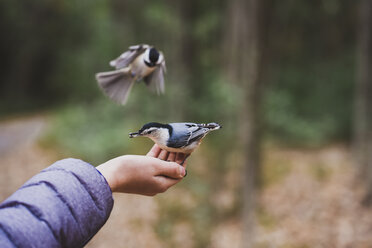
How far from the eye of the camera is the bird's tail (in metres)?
1.74

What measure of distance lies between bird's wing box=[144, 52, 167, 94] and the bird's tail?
10 centimetres

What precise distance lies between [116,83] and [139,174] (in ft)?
2.06

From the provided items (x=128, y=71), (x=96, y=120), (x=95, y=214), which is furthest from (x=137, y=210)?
(x=95, y=214)

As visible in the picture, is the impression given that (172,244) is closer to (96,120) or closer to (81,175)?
(81,175)

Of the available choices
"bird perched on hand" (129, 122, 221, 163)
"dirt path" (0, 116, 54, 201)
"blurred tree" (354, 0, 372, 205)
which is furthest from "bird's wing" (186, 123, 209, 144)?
"dirt path" (0, 116, 54, 201)

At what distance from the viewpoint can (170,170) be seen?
1.46 m

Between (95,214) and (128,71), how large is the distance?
0.91 m

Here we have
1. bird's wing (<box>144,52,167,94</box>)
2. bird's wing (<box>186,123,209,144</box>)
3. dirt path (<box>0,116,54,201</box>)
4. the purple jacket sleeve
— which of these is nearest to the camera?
the purple jacket sleeve

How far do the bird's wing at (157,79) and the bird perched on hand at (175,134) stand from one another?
0.26 metres

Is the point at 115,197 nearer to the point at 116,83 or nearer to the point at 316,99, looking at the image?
the point at 116,83

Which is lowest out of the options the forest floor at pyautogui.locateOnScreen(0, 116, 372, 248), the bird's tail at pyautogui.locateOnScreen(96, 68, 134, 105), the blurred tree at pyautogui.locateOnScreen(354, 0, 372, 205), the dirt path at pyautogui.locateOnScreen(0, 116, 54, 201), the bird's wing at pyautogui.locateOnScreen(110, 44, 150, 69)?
the dirt path at pyautogui.locateOnScreen(0, 116, 54, 201)

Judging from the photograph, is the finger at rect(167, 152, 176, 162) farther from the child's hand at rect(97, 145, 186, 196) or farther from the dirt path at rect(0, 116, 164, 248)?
the dirt path at rect(0, 116, 164, 248)

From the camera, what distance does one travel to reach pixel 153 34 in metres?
8.87

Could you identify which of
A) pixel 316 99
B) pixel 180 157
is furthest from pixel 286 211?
pixel 316 99
